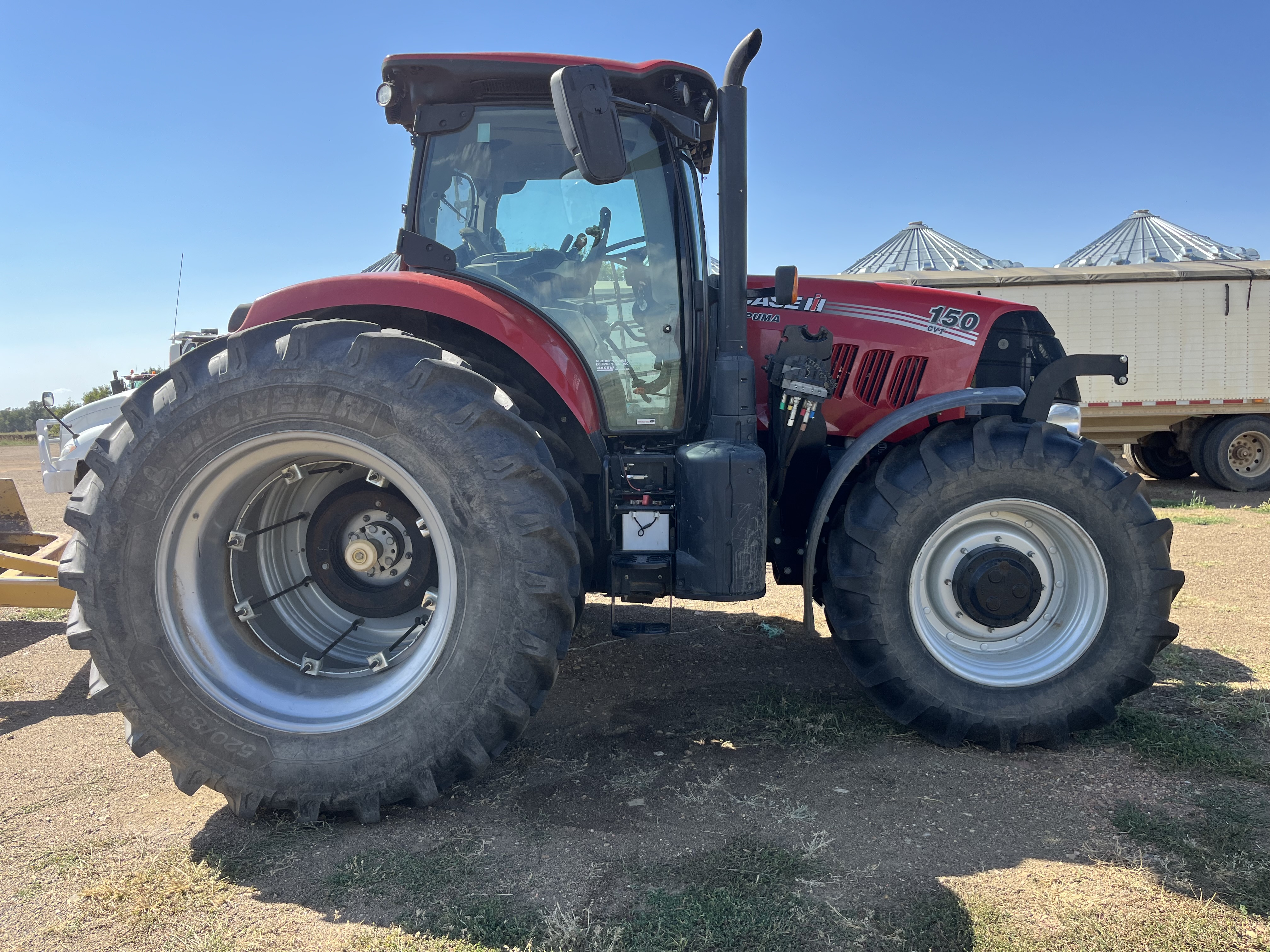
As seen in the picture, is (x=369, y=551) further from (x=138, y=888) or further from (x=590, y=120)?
(x=590, y=120)

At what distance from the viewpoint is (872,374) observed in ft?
11.6

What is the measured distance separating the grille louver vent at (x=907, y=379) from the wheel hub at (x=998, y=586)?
79 cm

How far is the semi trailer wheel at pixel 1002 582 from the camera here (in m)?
2.91

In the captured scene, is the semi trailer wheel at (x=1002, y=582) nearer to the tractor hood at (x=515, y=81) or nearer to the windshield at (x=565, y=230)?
the windshield at (x=565, y=230)

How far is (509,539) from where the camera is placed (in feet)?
8.16

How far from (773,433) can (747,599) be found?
29.8 inches

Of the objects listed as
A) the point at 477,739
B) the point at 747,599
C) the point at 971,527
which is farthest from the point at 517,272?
the point at 971,527

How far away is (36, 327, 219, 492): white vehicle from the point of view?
204 inches

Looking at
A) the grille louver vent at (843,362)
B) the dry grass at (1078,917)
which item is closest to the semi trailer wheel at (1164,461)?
the grille louver vent at (843,362)

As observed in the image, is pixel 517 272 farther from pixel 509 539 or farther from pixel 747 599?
pixel 747 599

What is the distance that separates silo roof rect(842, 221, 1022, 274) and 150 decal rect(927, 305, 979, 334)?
14.6m

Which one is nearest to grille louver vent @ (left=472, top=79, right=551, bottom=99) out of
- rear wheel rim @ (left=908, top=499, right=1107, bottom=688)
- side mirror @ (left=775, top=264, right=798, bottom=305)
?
side mirror @ (left=775, top=264, right=798, bottom=305)

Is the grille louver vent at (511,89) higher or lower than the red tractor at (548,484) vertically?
higher

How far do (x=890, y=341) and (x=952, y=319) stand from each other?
0.95ft
